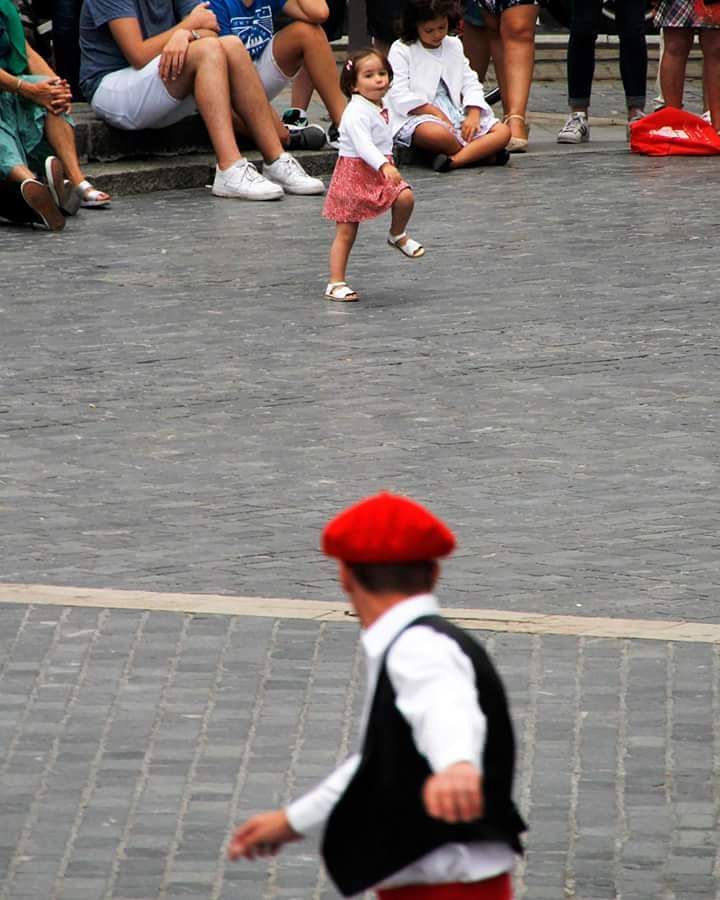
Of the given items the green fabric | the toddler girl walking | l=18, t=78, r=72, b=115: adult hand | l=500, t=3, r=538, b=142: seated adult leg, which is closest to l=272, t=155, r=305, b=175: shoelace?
l=18, t=78, r=72, b=115: adult hand

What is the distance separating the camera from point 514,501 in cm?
Answer: 667

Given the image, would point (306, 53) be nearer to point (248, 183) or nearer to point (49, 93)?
point (248, 183)

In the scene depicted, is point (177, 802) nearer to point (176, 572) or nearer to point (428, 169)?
point (176, 572)

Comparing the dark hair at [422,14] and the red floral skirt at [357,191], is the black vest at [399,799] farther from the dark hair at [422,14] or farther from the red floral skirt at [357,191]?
the dark hair at [422,14]

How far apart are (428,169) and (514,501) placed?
6992 millimetres

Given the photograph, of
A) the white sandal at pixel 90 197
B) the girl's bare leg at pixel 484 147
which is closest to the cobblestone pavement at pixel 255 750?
the white sandal at pixel 90 197

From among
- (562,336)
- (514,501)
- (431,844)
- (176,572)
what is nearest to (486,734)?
(431,844)

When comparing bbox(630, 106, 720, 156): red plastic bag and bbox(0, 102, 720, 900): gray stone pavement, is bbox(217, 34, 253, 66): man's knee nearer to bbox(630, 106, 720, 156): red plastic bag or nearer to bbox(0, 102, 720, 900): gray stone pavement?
bbox(0, 102, 720, 900): gray stone pavement

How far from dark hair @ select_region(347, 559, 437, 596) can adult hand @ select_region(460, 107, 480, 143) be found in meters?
10.0

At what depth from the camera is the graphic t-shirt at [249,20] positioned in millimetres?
12344

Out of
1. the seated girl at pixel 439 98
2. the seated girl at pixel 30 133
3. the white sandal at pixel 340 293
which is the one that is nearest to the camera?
the white sandal at pixel 340 293

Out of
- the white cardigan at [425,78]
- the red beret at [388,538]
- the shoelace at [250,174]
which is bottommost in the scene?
the shoelace at [250,174]

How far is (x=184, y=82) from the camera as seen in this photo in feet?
39.6

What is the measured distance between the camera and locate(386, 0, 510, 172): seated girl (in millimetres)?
12523
